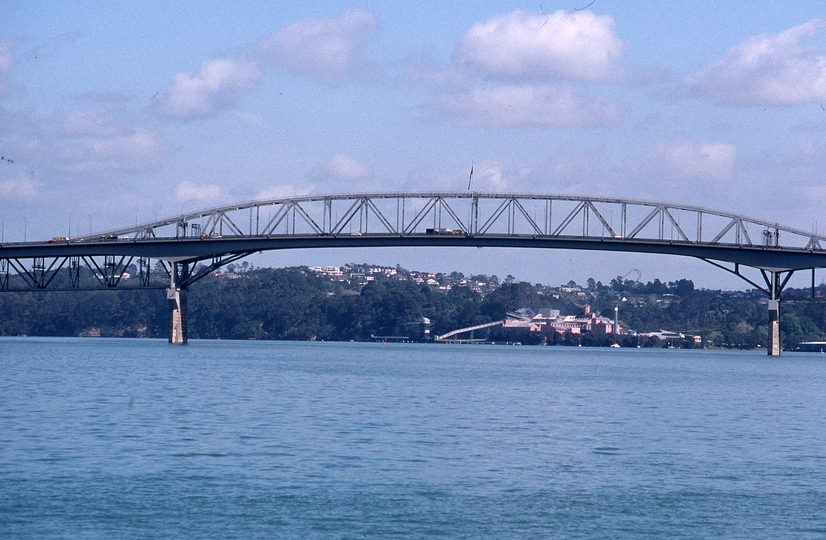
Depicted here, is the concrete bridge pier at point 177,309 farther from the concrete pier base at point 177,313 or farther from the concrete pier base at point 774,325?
the concrete pier base at point 774,325

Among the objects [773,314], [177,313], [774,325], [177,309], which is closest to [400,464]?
[177,309]

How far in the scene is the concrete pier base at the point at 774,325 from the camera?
126 metres

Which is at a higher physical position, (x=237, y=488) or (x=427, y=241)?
(x=427, y=241)

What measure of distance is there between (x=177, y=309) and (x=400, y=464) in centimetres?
10076

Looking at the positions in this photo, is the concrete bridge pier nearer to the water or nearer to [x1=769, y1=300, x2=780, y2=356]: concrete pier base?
[x1=769, y1=300, x2=780, y2=356]: concrete pier base

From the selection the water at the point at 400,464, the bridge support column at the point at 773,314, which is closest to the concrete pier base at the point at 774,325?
the bridge support column at the point at 773,314

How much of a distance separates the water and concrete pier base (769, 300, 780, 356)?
71.6 metres

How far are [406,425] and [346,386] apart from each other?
68.1 ft

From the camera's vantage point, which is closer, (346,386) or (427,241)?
(346,386)

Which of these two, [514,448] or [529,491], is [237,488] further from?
[514,448]

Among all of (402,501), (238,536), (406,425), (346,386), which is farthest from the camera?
(346,386)

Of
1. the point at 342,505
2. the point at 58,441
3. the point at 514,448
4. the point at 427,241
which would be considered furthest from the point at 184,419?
the point at 427,241

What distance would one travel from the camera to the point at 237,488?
90.0 feet

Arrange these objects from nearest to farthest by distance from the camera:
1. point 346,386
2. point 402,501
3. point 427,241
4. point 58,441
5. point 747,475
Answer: point 402,501 → point 747,475 → point 58,441 → point 346,386 → point 427,241
